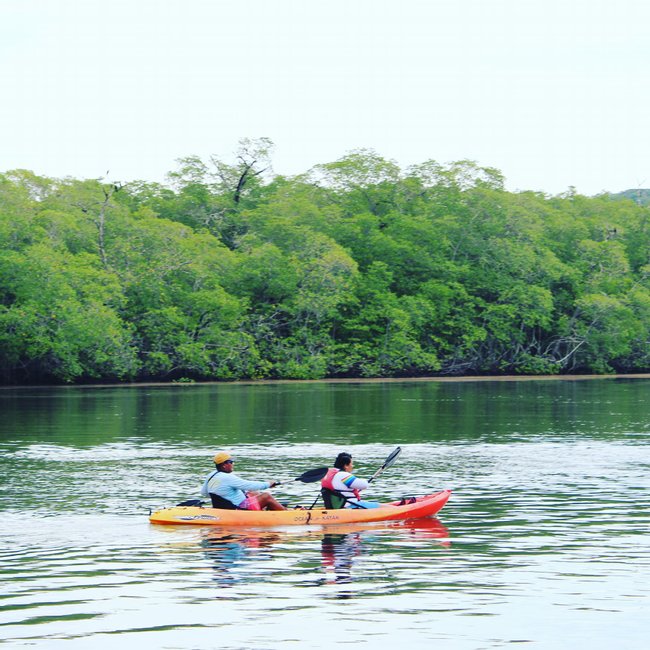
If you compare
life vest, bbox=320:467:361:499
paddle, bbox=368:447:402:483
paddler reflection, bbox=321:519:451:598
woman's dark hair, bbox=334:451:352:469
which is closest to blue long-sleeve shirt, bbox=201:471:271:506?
life vest, bbox=320:467:361:499

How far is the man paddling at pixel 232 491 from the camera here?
24188 millimetres

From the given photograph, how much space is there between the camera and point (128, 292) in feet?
304

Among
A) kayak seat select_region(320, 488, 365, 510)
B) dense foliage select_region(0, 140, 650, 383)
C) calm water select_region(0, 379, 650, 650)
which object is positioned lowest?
calm water select_region(0, 379, 650, 650)

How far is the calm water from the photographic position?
15.5 m

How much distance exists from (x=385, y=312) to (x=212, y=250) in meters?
15.7

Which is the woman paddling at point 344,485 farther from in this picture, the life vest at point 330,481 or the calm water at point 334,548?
the calm water at point 334,548

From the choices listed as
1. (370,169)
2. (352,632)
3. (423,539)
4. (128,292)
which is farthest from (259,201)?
(352,632)

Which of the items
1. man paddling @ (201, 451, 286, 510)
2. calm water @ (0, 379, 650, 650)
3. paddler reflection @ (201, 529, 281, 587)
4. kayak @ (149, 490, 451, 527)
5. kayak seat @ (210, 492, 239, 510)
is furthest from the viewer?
kayak seat @ (210, 492, 239, 510)

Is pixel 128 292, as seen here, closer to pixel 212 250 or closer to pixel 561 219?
pixel 212 250

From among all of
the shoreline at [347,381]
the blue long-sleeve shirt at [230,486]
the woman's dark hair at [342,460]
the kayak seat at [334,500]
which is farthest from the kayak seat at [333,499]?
the shoreline at [347,381]

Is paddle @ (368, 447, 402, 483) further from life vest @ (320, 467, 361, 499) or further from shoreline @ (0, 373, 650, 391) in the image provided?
shoreline @ (0, 373, 650, 391)

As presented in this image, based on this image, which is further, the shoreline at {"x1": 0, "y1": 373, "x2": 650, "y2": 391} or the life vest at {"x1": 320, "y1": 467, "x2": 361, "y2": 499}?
the shoreline at {"x1": 0, "y1": 373, "x2": 650, "y2": 391}

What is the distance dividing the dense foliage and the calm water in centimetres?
3913

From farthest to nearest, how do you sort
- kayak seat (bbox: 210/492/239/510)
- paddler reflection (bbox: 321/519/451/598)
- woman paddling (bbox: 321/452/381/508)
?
woman paddling (bbox: 321/452/381/508)
kayak seat (bbox: 210/492/239/510)
paddler reflection (bbox: 321/519/451/598)
